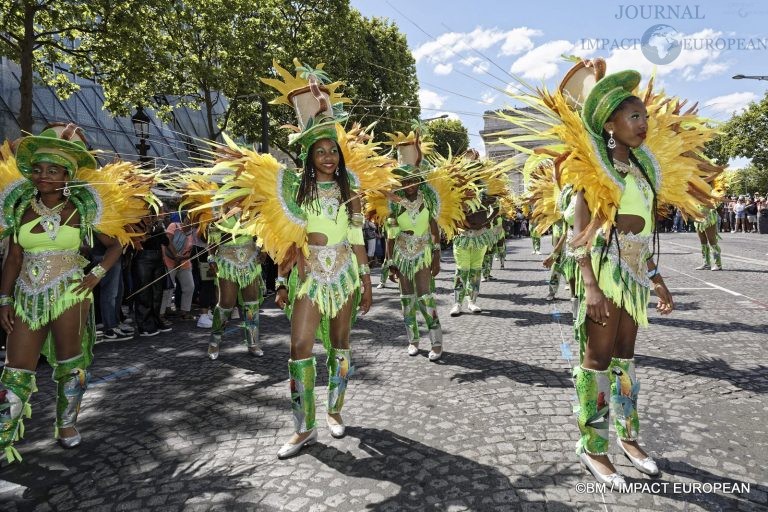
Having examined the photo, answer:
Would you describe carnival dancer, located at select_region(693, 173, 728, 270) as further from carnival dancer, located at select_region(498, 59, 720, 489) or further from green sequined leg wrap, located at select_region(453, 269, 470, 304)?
carnival dancer, located at select_region(498, 59, 720, 489)

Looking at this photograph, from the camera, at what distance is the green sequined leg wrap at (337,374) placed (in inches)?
147

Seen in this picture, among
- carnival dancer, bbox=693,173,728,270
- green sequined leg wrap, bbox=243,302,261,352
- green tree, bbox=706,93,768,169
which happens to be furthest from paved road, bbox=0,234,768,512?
green tree, bbox=706,93,768,169

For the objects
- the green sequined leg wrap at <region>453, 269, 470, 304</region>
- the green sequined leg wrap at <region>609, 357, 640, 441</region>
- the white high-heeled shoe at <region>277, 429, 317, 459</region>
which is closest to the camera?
the green sequined leg wrap at <region>609, 357, 640, 441</region>

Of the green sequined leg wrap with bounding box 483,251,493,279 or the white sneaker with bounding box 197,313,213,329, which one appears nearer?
the white sneaker with bounding box 197,313,213,329

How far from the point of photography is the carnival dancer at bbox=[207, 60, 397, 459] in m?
3.44

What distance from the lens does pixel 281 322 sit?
8.11 meters

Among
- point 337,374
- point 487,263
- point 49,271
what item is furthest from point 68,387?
point 487,263

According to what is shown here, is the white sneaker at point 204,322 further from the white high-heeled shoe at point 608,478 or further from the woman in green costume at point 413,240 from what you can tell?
the white high-heeled shoe at point 608,478

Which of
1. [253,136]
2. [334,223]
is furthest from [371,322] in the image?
[253,136]

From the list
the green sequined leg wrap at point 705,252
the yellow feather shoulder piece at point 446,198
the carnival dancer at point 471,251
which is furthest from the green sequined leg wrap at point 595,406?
the green sequined leg wrap at point 705,252

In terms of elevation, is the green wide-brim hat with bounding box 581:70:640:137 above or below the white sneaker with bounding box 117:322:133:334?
above

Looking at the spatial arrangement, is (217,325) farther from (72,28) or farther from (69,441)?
(72,28)

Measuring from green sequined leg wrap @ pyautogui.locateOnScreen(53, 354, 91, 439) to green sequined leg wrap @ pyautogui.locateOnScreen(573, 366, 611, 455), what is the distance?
11.2 feet

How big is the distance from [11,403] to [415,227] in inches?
155
